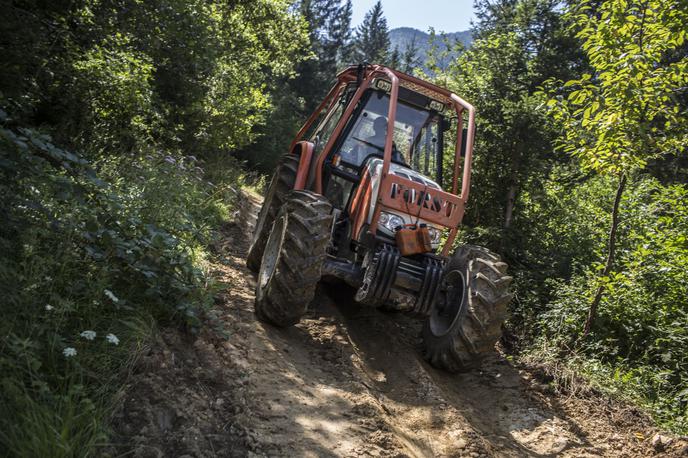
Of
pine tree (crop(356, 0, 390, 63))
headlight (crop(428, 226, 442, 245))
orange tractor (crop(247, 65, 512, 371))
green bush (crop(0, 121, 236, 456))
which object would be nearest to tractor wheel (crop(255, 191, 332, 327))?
orange tractor (crop(247, 65, 512, 371))

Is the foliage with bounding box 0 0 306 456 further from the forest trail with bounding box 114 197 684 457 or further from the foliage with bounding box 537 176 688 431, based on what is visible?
the foliage with bounding box 537 176 688 431

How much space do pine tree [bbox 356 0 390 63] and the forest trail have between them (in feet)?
205

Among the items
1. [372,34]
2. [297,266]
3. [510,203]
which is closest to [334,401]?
[297,266]

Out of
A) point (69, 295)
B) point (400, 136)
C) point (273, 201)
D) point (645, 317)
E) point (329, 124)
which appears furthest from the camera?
point (273, 201)

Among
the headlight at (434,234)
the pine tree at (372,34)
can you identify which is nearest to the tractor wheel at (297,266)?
the headlight at (434,234)

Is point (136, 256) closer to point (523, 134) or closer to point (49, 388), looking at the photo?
point (49, 388)

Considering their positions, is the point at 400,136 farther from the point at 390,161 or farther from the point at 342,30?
the point at 342,30

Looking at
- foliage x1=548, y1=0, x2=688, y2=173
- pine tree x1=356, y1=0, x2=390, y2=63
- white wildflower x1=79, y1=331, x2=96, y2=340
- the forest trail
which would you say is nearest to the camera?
white wildflower x1=79, y1=331, x2=96, y2=340

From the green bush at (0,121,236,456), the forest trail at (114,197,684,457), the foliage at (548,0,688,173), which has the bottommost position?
the forest trail at (114,197,684,457)

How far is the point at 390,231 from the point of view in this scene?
509cm

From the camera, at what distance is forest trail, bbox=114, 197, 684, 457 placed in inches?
108

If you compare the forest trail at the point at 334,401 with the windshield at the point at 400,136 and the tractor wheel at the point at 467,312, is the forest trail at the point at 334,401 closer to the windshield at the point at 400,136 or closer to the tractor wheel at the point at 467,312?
the tractor wheel at the point at 467,312

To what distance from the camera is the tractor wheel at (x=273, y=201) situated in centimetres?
605

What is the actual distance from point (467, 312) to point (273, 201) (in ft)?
9.88
